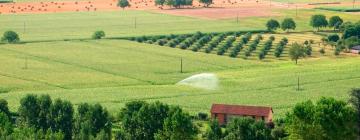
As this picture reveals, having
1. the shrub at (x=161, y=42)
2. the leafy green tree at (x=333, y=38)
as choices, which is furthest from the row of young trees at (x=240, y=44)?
the leafy green tree at (x=333, y=38)

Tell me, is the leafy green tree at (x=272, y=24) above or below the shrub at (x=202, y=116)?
above

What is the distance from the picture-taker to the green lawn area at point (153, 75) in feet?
195

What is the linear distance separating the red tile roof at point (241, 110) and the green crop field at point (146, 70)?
9.64 ft

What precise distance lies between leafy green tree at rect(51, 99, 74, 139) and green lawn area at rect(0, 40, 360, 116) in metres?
8.07

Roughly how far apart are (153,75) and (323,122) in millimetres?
28319

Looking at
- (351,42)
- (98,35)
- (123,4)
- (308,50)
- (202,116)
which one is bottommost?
(202,116)

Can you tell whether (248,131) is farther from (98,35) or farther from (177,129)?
(98,35)

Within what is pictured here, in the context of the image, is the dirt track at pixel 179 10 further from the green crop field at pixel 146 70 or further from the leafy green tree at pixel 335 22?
the leafy green tree at pixel 335 22

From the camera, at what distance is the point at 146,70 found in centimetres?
7262

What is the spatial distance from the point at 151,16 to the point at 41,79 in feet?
160

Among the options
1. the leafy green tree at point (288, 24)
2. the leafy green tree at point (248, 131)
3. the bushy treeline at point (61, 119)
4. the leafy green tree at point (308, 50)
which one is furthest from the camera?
the leafy green tree at point (288, 24)

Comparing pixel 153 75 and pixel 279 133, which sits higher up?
pixel 153 75

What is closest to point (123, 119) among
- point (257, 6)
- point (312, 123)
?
point (312, 123)

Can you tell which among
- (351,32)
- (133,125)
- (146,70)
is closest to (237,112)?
(133,125)
